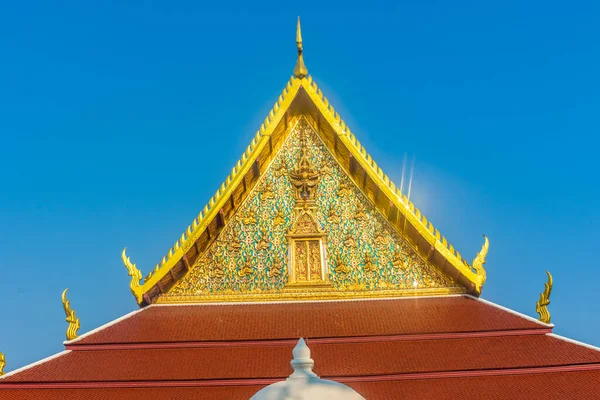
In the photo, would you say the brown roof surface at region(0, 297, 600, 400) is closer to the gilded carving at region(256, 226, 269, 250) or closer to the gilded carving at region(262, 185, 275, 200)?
the gilded carving at region(256, 226, 269, 250)

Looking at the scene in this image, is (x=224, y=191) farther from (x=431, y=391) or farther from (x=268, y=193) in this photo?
(x=431, y=391)

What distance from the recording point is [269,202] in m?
9.87

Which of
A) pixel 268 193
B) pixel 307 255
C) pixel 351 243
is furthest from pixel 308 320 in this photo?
pixel 268 193

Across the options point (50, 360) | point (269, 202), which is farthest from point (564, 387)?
point (50, 360)

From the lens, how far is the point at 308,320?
870cm

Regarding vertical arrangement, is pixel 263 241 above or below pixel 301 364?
above

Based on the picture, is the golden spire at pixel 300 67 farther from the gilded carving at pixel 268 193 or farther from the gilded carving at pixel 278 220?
the gilded carving at pixel 278 220

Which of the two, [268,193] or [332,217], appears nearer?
[332,217]

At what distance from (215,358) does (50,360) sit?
1.90 meters

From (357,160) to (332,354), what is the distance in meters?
2.87

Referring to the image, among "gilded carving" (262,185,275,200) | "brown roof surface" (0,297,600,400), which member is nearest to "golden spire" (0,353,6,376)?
"brown roof surface" (0,297,600,400)

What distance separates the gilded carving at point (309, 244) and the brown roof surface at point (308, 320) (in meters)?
0.31

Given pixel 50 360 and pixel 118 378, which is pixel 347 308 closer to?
pixel 118 378

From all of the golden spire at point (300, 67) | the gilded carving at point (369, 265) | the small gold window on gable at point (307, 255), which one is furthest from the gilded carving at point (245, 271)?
the golden spire at point (300, 67)
